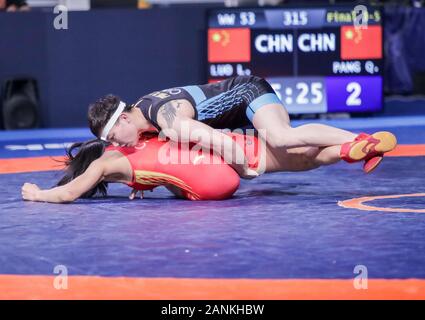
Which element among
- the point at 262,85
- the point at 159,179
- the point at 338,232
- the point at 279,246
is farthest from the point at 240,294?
the point at 262,85

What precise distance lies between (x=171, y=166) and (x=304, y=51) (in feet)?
14.5

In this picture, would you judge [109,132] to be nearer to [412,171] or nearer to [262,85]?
[262,85]

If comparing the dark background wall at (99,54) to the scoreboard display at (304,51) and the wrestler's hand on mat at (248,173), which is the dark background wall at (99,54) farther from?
the wrestler's hand on mat at (248,173)

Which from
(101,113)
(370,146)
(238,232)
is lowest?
(238,232)

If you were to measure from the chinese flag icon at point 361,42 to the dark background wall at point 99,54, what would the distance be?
1319mm

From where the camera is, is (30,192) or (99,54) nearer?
(30,192)

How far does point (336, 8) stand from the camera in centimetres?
966

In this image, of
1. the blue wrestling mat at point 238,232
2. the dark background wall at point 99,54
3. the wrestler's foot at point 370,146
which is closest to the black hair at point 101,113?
the blue wrestling mat at point 238,232

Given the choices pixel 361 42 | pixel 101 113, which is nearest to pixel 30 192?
pixel 101 113

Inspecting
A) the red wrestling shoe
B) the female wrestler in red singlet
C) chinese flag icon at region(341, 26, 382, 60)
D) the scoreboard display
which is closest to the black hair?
the female wrestler in red singlet

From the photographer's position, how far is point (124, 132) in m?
5.48

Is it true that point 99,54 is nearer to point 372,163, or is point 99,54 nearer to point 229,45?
point 229,45

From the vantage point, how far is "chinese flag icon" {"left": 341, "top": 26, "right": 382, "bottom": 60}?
9.66 metres

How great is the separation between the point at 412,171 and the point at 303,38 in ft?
10.4
